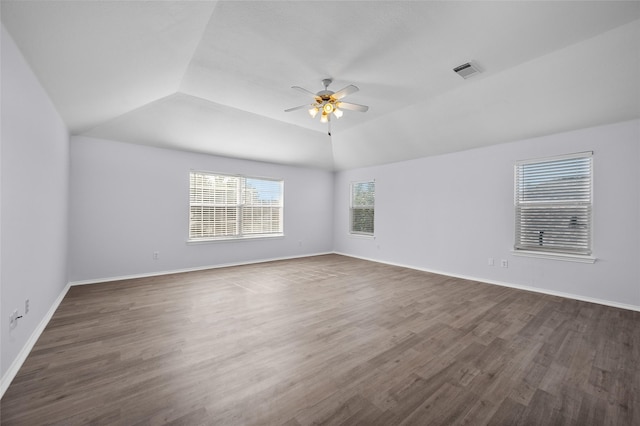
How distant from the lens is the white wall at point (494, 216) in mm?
3461

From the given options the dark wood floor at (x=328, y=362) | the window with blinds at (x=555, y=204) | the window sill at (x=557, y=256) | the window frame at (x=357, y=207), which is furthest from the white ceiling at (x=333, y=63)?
the dark wood floor at (x=328, y=362)

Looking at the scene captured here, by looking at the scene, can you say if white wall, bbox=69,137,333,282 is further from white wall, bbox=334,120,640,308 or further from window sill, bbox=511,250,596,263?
window sill, bbox=511,250,596,263

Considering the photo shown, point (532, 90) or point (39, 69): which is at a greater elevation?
point (532, 90)

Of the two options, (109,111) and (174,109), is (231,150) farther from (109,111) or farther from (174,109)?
(109,111)

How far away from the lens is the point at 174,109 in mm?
4082

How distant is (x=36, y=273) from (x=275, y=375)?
253cm

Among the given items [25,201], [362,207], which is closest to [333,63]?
[25,201]

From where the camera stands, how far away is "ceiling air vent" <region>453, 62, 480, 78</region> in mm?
2977

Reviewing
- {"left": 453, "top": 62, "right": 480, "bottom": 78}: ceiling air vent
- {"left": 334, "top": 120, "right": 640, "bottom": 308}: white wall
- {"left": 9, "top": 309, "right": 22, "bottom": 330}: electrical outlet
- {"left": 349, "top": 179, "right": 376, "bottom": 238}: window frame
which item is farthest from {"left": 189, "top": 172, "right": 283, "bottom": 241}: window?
{"left": 453, "top": 62, "right": 480, "bottom": 78}: ceiling air vent

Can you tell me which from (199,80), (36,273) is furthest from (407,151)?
(36,273)

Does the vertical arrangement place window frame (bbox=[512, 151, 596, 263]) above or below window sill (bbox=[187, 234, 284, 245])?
above

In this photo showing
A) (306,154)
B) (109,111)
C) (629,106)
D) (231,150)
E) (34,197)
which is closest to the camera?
(34,197)

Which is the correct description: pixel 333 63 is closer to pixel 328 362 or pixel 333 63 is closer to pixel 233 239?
pixel 328 362

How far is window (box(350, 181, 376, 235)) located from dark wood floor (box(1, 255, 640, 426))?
10.9 feet
